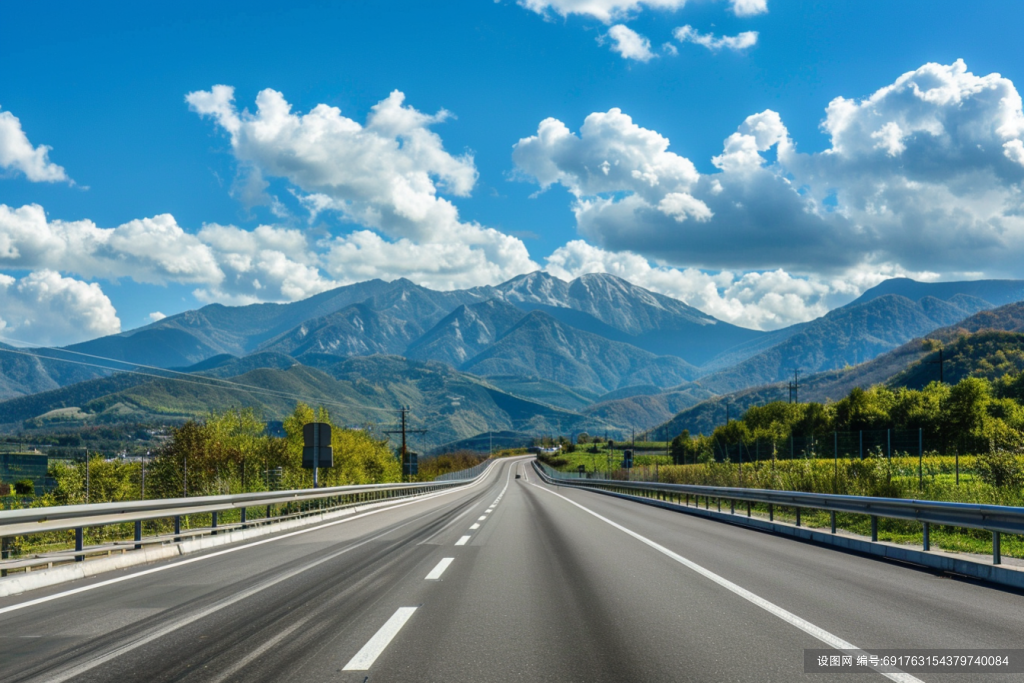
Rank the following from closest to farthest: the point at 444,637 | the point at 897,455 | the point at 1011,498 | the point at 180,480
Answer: the point at 444,637
the point at 1011,498
the point at 897,455
the point at 180,480

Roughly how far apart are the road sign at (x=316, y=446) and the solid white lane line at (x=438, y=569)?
14389mm

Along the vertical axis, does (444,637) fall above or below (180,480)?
above

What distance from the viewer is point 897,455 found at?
25.7 meters

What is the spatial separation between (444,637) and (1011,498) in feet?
42.2

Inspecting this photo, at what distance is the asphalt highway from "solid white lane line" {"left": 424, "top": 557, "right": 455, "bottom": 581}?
1.7 inches

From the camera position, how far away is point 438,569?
9664mm

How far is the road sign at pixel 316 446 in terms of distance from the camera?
79.6 ft

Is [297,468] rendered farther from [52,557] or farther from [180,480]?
[52,557]

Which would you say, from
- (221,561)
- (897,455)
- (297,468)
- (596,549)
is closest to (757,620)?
(596,549)

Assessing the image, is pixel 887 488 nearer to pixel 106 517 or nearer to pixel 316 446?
pixel 106 517

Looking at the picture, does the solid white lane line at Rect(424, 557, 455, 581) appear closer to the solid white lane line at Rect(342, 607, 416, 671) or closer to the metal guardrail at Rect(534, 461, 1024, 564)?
the solid white lane line at Rect(342, 607, 416, 671)

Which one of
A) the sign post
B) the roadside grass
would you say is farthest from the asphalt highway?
the sign post

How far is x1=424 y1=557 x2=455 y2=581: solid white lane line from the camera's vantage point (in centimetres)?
895

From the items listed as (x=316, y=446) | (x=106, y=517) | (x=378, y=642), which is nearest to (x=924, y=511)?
(x=378, y=642)
